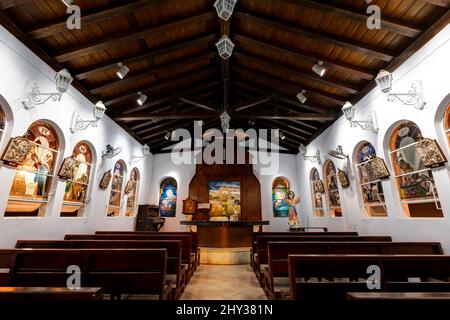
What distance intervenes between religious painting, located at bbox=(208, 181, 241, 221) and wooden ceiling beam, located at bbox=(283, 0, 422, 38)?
6.78 m

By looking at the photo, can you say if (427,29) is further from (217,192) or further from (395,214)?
(217,192)

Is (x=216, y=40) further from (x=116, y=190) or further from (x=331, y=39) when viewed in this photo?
(x=116, y=190)

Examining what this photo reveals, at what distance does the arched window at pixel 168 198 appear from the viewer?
8875mm

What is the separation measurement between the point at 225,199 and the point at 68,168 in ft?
18.9

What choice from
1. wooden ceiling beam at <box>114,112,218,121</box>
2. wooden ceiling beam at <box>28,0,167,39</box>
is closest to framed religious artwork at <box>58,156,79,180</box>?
wooden ceiling beam at <box>114,112,218,121</box>

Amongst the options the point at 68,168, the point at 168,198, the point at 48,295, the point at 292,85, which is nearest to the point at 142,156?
the point at 168,198

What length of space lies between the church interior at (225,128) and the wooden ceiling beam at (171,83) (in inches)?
1.4

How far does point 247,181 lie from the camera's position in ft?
29.9

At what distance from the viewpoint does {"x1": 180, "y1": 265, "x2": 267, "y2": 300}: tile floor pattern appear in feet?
10.6

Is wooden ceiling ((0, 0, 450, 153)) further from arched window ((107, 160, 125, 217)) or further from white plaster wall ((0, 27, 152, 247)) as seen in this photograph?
arched window ((107, 160, 125, 217))

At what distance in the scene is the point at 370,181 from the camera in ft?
15.0

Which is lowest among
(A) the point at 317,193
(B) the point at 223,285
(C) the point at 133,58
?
(B) the point at 223,285

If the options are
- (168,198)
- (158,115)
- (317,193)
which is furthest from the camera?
(168,198)

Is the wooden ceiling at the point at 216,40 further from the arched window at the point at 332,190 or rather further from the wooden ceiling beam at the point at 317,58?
the arched window at the point at 332,190
